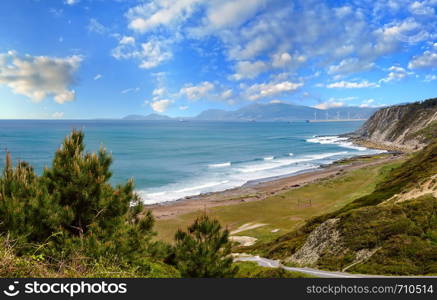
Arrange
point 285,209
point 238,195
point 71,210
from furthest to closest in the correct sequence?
point 238,195
point 285,209
point 71,210

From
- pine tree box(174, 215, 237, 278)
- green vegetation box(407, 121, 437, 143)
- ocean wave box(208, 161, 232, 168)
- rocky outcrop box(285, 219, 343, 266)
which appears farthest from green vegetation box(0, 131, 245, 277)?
green vegetation box(407, 121, 437, 143)

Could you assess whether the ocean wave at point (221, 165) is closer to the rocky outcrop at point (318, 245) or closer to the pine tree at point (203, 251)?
the rocky outcrop at point (318, 245)

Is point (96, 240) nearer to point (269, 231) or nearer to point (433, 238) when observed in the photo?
point (433, 238)

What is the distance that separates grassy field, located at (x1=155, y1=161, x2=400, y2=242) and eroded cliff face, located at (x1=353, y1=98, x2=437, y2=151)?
70740 mm

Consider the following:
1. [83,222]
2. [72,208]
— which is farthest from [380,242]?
[72,208]

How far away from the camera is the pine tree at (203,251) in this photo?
1150cm

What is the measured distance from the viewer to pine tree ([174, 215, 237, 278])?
453 inches

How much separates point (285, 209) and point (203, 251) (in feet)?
141

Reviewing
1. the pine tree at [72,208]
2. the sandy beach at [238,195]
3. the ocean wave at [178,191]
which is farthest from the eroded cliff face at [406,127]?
the pine tree at [72,208]

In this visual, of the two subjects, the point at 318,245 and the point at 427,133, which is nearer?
the point at 318,245

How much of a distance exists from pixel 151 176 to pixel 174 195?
16615 mm

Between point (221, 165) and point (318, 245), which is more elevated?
point (221, 165)

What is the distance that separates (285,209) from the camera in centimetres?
5238

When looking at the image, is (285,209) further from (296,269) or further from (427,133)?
(427,133)
